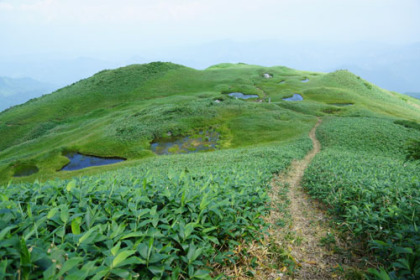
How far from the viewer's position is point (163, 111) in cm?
6175

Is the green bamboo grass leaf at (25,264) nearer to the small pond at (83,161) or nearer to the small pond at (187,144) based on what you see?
the small pond at (187,144)

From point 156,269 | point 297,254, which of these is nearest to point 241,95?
point 297,254

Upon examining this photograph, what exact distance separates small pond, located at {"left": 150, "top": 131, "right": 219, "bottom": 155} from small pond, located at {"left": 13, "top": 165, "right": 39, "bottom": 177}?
22.6 m

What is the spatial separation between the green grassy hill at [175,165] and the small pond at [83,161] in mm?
1809

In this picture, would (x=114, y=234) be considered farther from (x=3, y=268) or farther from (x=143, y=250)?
(x=3, y=268)

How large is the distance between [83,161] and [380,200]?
161 ft

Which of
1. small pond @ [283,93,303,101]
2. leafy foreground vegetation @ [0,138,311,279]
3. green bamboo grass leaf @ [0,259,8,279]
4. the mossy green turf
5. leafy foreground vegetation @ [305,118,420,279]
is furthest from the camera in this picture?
small pond @ [283,93,303,101]

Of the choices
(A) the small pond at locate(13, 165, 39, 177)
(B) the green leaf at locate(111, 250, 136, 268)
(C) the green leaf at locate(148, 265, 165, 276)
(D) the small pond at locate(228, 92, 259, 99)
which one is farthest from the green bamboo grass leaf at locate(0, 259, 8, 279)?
(D) the small pond at locate(228, 92, 259, 99)

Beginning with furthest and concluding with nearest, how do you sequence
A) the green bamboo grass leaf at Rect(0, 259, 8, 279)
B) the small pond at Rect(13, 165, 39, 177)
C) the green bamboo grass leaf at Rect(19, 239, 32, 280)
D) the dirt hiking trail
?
the small pond at Rect(13, 165, 39, 177), the dirt hiking trail, the green bamboo grass leaf at Rect(19, 239, 32, 280), the green bamboo grass leaf at Rect(0, 259, 8, 279)

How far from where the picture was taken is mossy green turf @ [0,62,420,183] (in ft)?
160

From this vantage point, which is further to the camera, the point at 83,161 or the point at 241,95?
the point at 241,95

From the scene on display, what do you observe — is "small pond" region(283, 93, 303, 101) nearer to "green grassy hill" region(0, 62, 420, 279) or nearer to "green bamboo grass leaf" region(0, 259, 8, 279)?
"green grassy hill" region(0, 62, 420, 279)

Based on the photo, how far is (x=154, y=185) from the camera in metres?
6.55

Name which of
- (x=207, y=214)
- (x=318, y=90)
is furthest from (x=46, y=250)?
(x=318, y=90)
